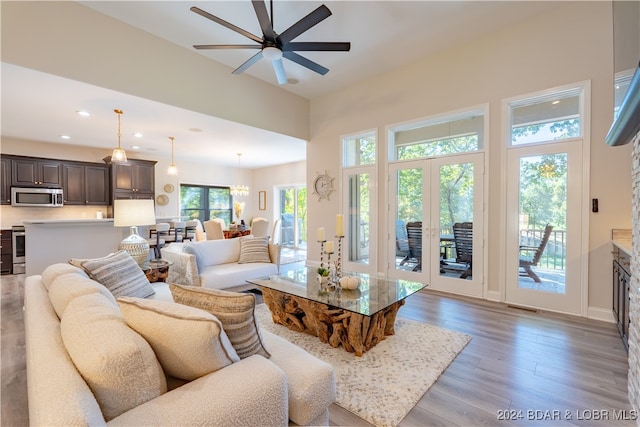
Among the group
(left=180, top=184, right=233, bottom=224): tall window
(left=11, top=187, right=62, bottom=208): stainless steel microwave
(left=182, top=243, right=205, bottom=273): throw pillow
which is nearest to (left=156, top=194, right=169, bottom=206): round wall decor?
(left=180, top=184, right=233, bottom=224): tall window

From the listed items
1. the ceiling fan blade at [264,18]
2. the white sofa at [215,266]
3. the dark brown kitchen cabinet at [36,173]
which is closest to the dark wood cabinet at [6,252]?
the dark brown kitchen cabinet at [36,173]

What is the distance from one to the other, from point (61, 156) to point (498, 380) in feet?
29.4

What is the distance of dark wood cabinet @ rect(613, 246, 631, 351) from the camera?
96.6 inches

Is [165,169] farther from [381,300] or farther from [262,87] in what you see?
[381,300]

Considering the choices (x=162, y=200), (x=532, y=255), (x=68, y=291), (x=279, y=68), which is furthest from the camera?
(x=162, y=200)

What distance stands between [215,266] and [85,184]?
5.10 metres

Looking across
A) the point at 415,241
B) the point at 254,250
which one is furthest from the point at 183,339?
the point at 415,241

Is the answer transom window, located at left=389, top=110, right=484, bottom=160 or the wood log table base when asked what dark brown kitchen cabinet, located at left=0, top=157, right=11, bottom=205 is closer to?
the wood log table base

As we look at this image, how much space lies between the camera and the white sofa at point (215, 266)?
11.4 ft

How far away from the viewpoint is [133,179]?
23.3ft

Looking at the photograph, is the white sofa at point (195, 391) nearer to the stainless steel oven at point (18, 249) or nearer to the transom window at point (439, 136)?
the transom window at point (439, 136)

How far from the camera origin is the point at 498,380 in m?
2.05

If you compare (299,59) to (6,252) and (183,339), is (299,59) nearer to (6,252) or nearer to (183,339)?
(183,339)

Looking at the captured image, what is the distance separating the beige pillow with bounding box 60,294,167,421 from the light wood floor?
3.97 feet
